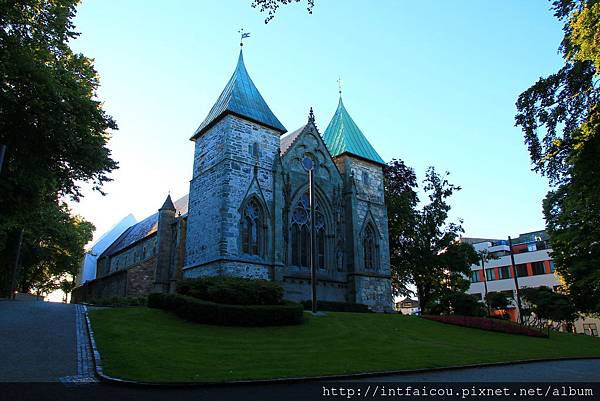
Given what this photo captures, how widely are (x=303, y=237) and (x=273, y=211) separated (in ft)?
10.00

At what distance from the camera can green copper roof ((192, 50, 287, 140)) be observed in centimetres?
2819

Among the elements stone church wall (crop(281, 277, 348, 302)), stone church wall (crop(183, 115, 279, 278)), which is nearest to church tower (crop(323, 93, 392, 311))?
stone church wall (crop(281, 277, 348, 302))

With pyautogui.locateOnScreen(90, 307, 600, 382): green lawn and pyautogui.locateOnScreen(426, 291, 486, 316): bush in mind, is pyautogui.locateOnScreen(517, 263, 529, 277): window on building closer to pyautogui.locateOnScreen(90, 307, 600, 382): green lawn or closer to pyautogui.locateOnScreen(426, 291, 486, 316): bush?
pyautogui.locateOnScreen(426, 291, 486, 316): bush

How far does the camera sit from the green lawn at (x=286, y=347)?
399 inches

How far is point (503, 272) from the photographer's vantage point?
64.7 metres

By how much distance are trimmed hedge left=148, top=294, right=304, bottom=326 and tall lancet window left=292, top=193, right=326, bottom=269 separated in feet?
29.2

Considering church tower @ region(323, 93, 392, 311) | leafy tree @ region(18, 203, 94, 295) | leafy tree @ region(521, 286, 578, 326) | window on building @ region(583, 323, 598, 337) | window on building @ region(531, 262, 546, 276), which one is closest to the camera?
church tower @ region(323, 93, 392, 311)

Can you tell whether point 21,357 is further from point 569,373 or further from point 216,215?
point 216,215

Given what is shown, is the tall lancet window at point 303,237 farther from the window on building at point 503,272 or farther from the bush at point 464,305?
the window on building at point 503,272

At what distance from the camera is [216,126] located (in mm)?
28625

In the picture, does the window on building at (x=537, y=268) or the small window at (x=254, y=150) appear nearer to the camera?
the small window at (x=254, y=150)

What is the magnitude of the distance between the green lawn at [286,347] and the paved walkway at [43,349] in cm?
55

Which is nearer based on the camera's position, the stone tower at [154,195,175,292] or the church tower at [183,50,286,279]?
the church tower at [183,50,286,279]

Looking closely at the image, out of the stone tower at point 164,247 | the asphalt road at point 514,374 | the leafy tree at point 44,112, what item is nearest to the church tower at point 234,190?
the stone tower at point 164,247
